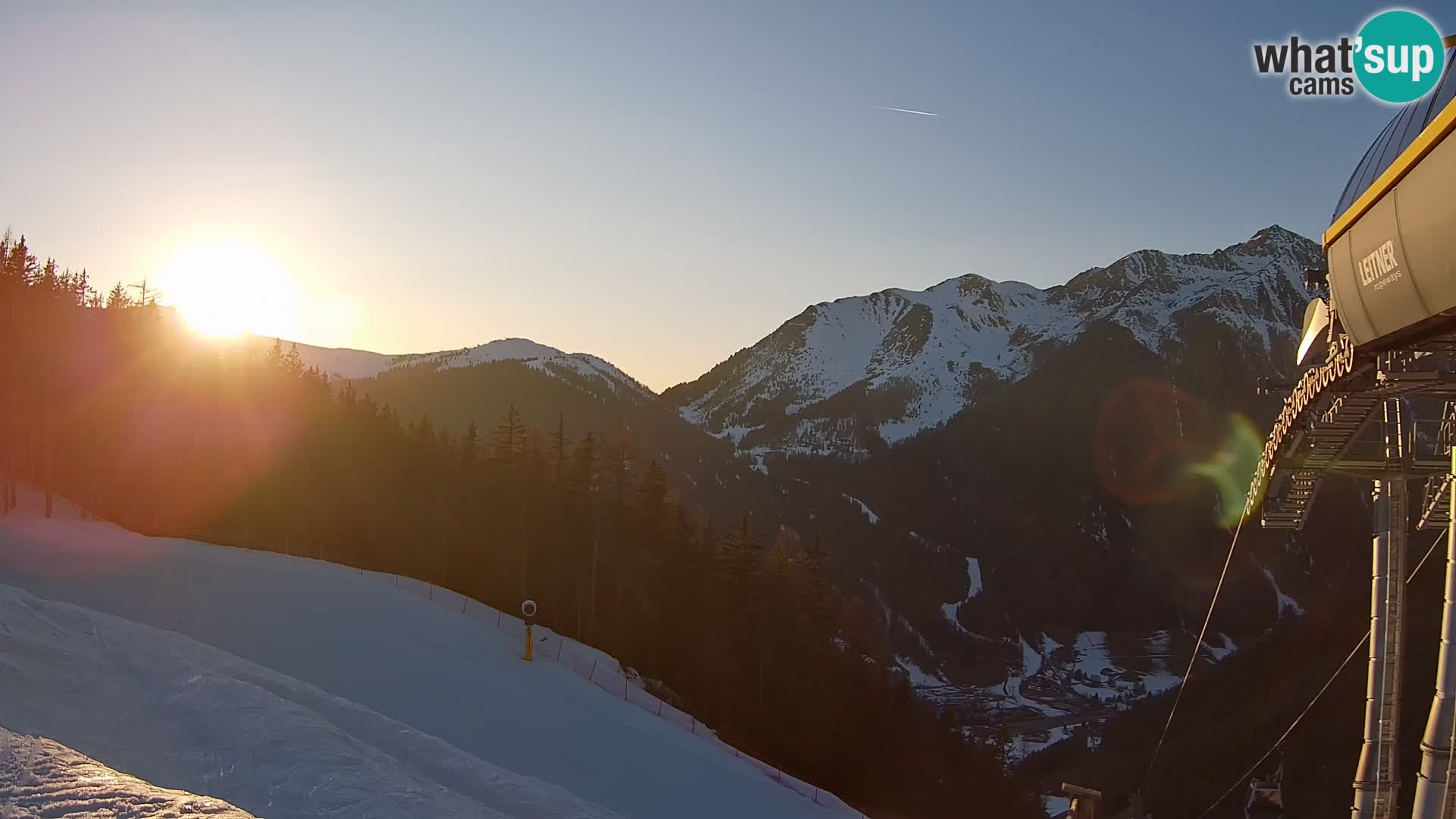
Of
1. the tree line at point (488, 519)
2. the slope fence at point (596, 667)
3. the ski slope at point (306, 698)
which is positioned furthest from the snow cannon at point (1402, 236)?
the tree line at point (488, 519)

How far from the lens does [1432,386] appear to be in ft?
29.4

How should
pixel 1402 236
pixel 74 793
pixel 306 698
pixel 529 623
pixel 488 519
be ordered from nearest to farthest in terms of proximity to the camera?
1. pixel 1402 236
2. pixel 74 793
3. pixel 306 698
4. pixel 529 623
5. pixel 488 519

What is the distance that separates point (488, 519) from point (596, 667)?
67.4 feet

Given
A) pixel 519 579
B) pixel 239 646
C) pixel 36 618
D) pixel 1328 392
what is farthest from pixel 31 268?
pixel 1328 392

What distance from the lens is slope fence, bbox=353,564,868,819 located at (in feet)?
82.6

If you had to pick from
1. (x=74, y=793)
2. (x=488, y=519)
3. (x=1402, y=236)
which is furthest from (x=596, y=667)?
(x=1402, y=236)

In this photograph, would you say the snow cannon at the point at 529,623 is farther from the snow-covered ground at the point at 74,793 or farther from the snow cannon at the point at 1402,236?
the snow cannon at the point at 1402,236

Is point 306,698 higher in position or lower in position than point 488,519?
higher

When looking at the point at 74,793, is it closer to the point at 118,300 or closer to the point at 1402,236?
the point at 1402,236

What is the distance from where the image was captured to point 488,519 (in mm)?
50375

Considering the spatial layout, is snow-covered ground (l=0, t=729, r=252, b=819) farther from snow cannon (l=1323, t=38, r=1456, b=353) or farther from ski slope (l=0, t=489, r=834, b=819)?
snow cannon (l=1323, t=38, r=1456, b=353)

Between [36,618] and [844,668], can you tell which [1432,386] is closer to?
[36,618]

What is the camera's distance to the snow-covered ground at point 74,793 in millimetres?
6133

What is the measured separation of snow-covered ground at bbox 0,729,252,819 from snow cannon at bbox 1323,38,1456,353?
8.75m
